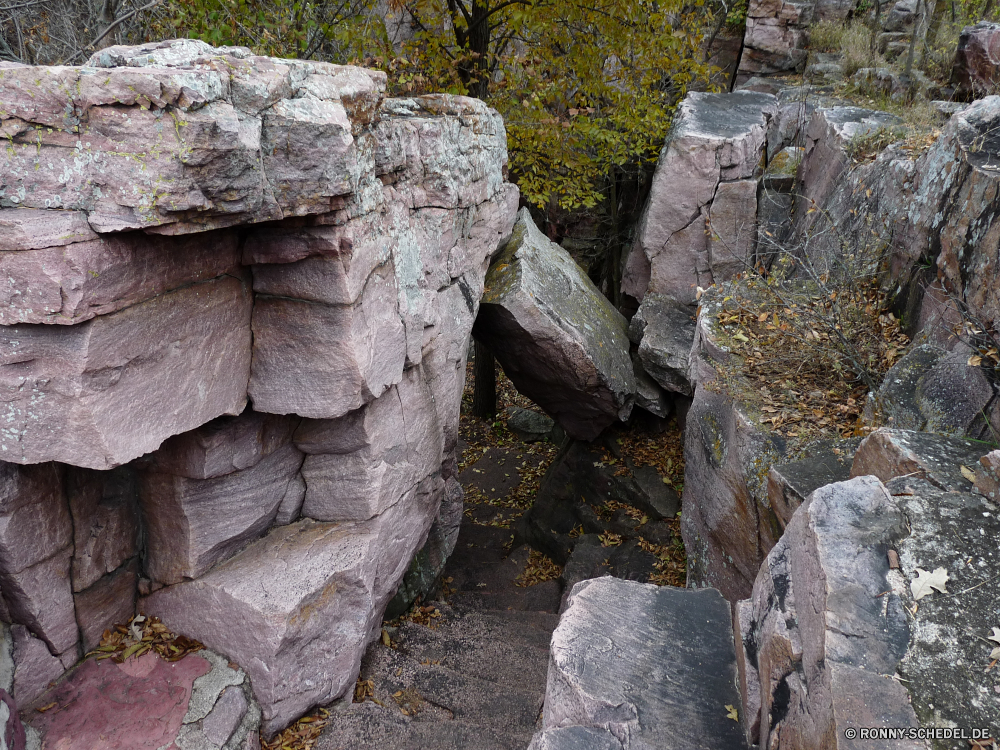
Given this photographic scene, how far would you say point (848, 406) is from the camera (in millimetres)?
4992

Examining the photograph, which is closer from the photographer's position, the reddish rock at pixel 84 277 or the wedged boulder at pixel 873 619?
the wedged boulder at pixel 873 619

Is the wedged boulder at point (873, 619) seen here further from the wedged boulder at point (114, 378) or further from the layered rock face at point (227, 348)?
the wedged boulder at point (114, 378)

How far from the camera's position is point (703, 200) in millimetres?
9188

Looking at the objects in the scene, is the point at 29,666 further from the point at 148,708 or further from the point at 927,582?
the point at 927,582

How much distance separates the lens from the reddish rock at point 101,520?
4.43 metres

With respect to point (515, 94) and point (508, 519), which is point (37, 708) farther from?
point (515, 94)

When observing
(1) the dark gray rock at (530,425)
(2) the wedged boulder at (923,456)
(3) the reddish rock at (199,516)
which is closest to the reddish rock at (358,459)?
(3) the reddish rock at (199,516)

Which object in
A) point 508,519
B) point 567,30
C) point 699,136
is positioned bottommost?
point 508,519

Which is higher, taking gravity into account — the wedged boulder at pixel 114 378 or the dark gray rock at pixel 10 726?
the wedged boulder at pixel 114 378

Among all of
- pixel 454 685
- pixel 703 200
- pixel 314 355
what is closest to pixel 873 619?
pixel 314 355

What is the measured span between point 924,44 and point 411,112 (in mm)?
10159

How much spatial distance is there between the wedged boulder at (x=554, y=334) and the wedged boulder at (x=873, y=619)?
4.66 meters

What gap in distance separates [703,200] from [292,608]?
7.43 m

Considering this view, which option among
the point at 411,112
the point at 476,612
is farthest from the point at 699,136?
the point at 476,612
